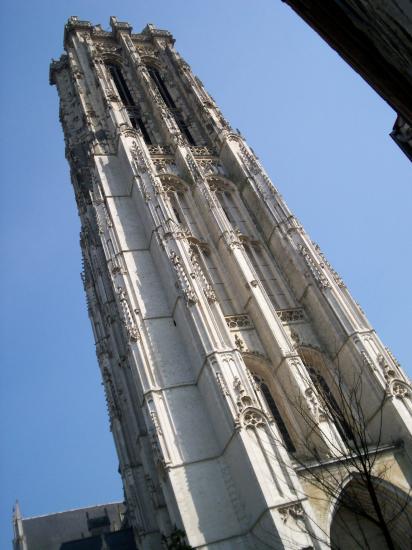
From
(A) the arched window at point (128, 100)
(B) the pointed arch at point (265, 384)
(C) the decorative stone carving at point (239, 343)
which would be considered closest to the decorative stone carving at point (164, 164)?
(A) the arched window at point (128, 100)

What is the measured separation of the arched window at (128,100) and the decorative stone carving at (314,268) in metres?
13.2

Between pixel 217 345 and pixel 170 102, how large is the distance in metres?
22.6

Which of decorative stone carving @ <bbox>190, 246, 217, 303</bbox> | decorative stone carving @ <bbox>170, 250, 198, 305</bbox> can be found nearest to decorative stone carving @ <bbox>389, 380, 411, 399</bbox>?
decorative stone carving @ <bbox>190, 246, 217, 303</bbox>

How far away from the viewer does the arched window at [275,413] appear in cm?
1748

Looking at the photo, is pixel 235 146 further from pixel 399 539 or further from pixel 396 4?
pixel 396 4

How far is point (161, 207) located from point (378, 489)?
45.3ft

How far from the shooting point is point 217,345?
1705 cm

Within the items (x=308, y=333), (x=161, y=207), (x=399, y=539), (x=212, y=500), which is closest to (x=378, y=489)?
(x=399, y=539)

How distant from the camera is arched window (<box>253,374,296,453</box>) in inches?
688

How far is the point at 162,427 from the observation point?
16.7 metres

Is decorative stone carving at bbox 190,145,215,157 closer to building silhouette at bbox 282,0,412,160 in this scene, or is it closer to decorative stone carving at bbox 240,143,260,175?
decorative stone carving at bbox 240,143,260,175

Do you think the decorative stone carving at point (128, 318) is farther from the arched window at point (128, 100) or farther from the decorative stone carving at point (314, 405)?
the arched window at point (128, 100)

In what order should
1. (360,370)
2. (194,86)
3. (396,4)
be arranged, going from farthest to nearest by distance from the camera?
(194,86), (360,370), (396,4)

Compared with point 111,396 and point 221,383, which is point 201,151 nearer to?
point 111,396
